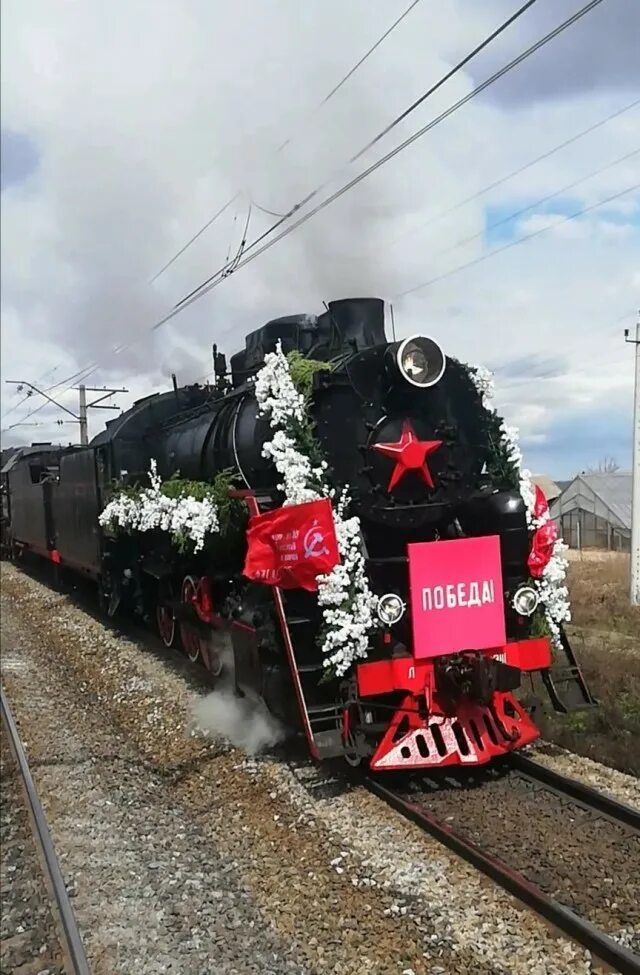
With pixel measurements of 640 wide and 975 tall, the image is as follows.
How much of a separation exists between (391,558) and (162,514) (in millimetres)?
2655

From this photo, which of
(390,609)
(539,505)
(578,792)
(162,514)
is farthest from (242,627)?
(578,792)

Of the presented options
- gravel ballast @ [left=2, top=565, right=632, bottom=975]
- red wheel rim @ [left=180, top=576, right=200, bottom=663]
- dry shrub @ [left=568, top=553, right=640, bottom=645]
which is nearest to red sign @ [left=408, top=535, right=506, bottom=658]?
gravel ballast @ [left=2, top=565, right=632, bottom=975]

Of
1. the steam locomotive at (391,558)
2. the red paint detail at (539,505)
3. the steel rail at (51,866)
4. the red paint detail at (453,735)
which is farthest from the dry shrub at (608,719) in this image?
the steel rail at (51,866)

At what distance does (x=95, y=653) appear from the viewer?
9.76 m

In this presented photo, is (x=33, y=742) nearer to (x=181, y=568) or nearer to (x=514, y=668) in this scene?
(x=181, y=568)

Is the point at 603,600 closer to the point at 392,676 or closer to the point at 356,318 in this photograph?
the point at 356,318

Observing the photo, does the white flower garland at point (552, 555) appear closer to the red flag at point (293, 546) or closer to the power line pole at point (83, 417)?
the red flag at point (293, 546)

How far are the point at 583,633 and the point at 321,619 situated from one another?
5122mm

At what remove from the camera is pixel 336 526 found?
16.7 feet

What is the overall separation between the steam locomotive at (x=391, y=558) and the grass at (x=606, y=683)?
1.12ft


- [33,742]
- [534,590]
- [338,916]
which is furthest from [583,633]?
[338,916]

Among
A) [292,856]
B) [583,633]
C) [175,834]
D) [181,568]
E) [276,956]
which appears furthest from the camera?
[583,633]

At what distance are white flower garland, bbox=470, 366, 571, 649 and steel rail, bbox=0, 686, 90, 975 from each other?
3191mm

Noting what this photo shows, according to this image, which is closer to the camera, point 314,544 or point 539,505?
point 314,544
